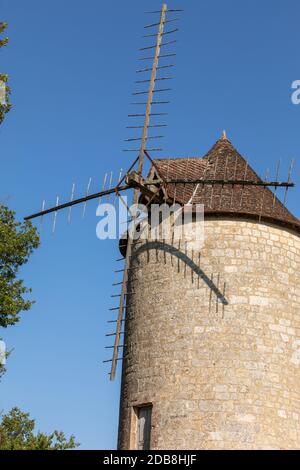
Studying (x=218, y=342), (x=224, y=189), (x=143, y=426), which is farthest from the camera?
(x=224, y=189)

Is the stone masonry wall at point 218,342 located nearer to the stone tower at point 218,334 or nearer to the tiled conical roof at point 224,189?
the stone tower at point 218,334

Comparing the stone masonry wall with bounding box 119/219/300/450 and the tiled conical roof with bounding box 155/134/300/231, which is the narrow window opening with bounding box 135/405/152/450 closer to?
the stone masonry wall with bounding box 119/219/300/450

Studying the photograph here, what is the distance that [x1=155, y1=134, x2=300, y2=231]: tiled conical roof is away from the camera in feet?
49.1

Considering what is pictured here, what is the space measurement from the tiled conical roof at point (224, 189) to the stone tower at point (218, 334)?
0.04 metres

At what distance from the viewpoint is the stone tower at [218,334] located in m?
13.3

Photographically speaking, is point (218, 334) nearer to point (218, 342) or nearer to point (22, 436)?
point (218, 342)

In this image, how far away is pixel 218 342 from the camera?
45.2 ft

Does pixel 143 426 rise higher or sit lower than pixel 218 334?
lower

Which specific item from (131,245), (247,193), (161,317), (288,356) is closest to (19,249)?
(131,245)

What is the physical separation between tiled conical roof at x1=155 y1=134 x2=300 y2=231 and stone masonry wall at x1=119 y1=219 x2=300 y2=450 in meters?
0.26

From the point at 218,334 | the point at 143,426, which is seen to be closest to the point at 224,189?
the point at 218,334

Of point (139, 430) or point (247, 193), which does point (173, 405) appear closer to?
point (139, 430)

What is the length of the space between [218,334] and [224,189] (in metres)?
3.17

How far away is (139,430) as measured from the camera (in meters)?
14.1
